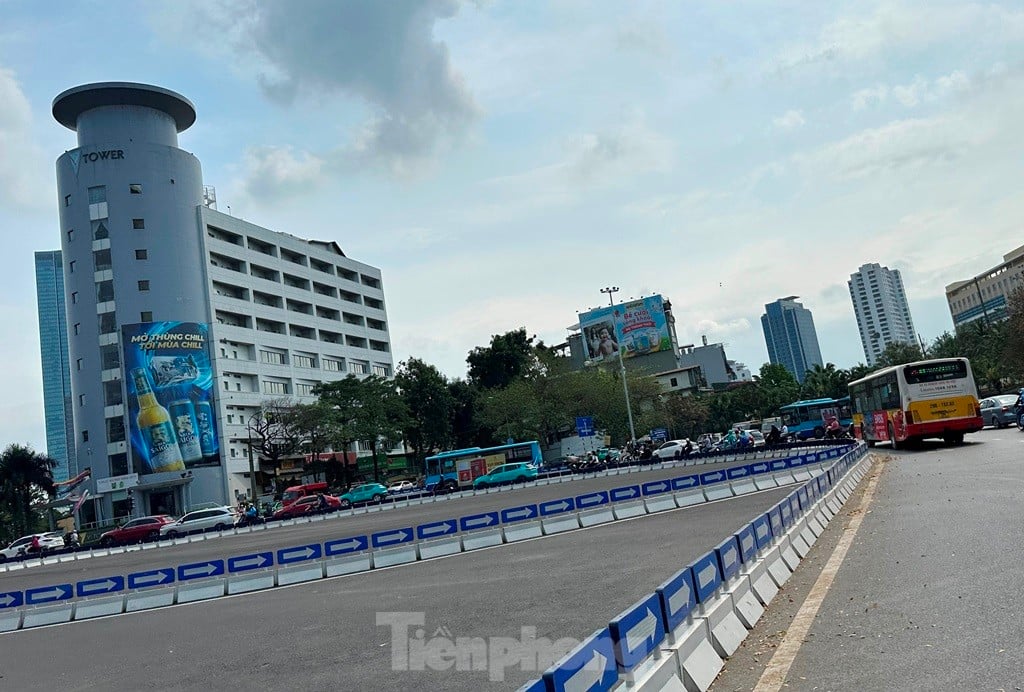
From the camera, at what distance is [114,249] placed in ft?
210

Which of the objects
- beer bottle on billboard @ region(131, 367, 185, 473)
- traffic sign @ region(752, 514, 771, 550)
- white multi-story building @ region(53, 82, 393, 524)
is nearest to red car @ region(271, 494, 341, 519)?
white multi-story building @ region(53, 82, 393, 524)

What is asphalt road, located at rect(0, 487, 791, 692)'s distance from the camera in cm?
809

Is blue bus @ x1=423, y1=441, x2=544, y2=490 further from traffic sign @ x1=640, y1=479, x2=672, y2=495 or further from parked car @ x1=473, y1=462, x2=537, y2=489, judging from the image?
traffic sign @ x1=640, y1=479, x2=672, y2=495

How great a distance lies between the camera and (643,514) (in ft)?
69.3

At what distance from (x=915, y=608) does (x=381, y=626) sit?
6262 millimetres

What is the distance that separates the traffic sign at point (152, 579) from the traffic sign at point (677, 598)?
14261 mm

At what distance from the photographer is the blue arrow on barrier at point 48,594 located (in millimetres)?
17250

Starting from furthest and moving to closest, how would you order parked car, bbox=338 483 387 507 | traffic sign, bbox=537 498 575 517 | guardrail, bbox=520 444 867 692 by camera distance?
parked car, bbox=338 483 387 507 < traffic sign, bbox=537 498 575 517 < guardrail, bbox=520 444 867 692

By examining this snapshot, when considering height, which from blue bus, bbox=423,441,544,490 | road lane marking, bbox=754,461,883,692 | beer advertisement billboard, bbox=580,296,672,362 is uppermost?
beer advertisement billboard, bbox=580,296,672,362

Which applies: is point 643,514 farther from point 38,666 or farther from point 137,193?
point 137,193

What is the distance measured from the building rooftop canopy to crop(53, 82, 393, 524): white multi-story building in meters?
0.09

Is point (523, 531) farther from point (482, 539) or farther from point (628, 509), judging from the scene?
point (628, 509)

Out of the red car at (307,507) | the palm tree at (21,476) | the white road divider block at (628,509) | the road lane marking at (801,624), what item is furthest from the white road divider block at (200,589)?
the palm tree at (21,476)

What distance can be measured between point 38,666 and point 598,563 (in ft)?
27.7
